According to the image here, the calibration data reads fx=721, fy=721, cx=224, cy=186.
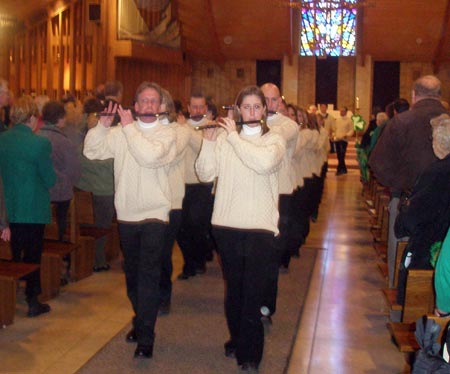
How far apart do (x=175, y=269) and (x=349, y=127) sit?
1211cm

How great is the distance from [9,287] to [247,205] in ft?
6.58

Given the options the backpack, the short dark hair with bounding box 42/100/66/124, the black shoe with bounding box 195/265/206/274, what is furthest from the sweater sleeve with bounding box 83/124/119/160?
the backpack

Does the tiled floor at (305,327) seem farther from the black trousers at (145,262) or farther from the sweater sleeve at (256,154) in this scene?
the sweater sleeve at (256,154)

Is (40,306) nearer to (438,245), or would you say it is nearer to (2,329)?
(2,329)

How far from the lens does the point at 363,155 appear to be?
41.1 feet

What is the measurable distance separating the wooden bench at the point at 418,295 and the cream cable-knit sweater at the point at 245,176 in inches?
30.8

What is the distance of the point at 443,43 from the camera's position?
23.9 metres

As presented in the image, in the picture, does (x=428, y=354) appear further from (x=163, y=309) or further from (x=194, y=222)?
(x=194, y=222)

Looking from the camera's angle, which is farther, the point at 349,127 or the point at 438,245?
the point at 349,127

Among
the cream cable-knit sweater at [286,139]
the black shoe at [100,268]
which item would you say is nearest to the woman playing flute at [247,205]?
the cream cable-knit sweater at [286,139]

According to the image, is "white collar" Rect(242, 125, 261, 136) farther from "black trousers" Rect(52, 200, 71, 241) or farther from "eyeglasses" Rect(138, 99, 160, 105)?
"black trousers" Rect(52, 200, 71, 241)

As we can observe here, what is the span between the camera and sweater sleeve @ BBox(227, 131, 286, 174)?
391cm

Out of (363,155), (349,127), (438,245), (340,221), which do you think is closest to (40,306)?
(438,245)

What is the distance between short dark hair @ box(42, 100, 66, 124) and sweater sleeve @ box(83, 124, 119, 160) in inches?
64.1
